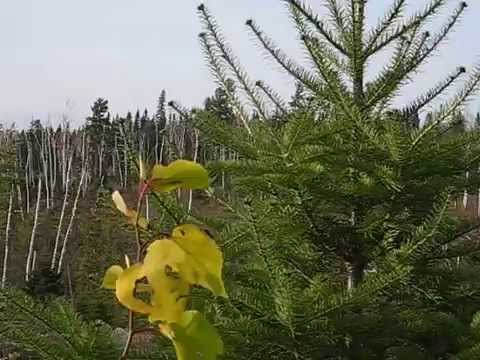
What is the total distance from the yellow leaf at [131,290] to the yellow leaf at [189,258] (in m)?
0.02

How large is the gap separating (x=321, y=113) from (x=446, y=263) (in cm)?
71

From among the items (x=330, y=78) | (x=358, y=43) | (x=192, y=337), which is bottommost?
(x=192, y=337)

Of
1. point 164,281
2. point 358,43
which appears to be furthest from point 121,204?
point 358,43

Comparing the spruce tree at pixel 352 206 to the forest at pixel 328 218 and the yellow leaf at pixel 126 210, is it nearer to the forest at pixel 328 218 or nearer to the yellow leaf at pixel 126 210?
the forest at pixel 328 218

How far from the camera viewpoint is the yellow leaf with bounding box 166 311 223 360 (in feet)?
2.09

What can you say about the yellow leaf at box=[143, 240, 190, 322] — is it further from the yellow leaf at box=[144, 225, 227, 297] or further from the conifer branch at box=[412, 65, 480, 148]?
the conifer branch at box=[412, 65, 480, 148]

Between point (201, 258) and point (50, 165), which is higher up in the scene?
point (50, 165)

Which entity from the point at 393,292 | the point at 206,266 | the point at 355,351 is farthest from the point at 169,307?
the point at 393,292

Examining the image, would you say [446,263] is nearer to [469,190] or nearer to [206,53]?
[469,190]

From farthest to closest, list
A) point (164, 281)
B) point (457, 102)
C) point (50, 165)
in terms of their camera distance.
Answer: point (50, 165) < point (457, 102) < point (164, 281)

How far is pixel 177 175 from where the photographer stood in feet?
2.18

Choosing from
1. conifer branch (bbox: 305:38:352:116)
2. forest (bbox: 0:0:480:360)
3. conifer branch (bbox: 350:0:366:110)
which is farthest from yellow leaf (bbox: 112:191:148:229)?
conifer branch (bbox: 350:0:366:110)

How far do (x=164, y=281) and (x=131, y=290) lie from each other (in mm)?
30

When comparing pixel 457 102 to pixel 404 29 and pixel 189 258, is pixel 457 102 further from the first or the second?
pixel 189 258
